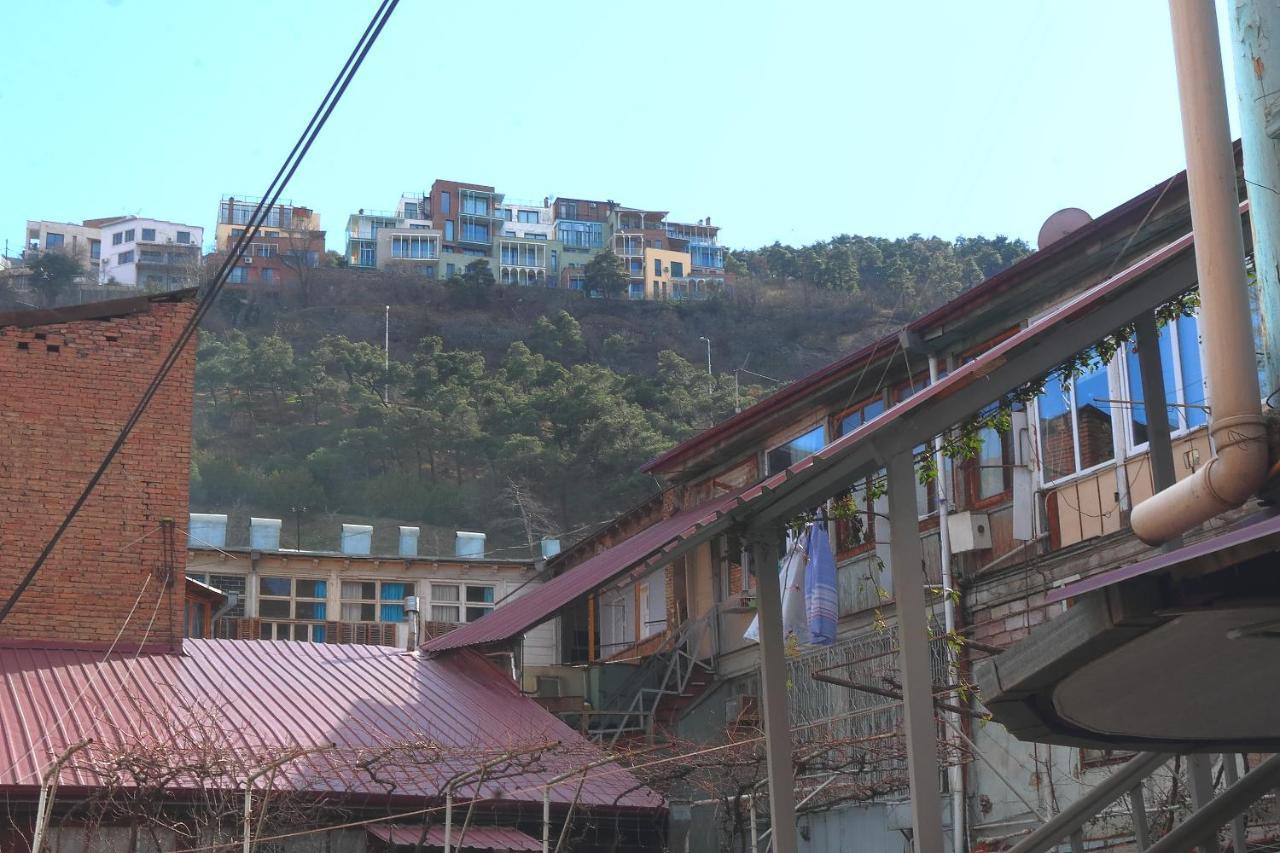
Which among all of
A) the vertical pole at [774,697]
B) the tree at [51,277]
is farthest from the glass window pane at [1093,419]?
the tree at [51,277]

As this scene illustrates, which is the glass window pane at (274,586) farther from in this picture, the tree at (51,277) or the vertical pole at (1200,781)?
the tree at (51,277)

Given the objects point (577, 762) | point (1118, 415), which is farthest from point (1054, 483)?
point (577, 762)

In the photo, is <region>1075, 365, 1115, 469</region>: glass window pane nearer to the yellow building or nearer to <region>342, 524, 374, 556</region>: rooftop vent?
<region>342, 524, 374, 556</region>: rooftop vent

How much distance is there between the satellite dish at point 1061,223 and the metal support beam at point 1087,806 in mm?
13102

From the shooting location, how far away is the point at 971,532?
59.8 ft

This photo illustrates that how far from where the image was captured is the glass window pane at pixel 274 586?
34.4 m

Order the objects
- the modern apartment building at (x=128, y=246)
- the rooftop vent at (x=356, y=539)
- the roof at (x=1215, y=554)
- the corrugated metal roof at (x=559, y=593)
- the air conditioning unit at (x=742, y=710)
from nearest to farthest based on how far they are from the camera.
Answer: the roof at (x=1215, y=554) → the corrugated metal roof at (x=559, y=593) → the air conditioning unit at (x=742, y=710) → the rooftop vent at (x=356, y=539) → the modern apartment building at (x=128, y=246)

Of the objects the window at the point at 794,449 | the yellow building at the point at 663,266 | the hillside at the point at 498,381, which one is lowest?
the window at the point at 794,449

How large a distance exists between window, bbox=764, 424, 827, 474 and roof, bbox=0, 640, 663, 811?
17.6 feet

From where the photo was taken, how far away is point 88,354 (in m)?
18.8

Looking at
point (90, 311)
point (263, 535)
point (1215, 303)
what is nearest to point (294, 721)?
point (90, 311)

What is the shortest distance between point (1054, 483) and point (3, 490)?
40.6 ft

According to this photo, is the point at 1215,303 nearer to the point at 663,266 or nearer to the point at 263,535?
the point at 263,535

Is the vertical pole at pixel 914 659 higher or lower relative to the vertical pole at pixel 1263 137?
lower
